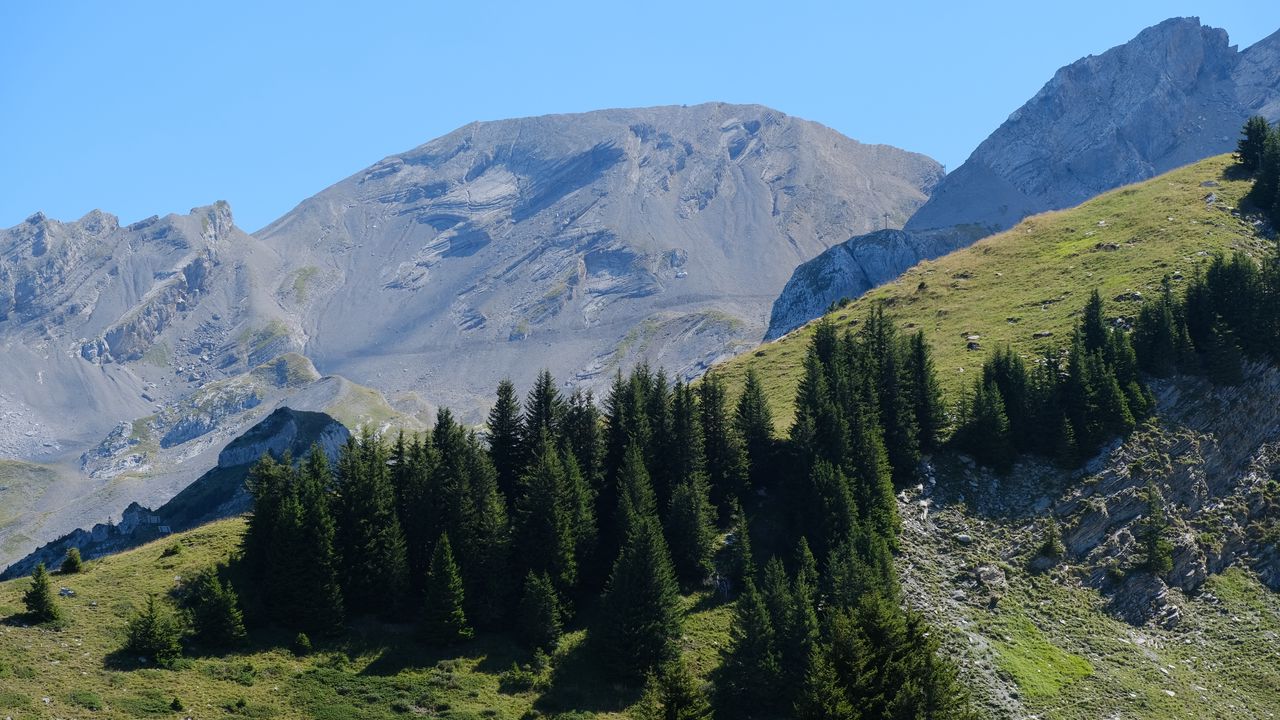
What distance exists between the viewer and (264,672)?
70562 millimetres

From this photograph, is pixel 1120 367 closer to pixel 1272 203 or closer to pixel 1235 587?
pixel 1235 587

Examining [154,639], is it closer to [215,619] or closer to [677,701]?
[215,619]

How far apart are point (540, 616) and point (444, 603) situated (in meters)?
6.72

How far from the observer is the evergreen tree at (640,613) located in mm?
75000

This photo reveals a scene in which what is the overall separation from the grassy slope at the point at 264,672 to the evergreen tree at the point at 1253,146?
327 feet

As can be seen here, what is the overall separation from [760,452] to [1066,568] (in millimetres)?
25842

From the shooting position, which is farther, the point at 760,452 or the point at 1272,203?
the point at 1272,203

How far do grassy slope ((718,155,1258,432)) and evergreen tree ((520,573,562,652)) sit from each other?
1222 inches

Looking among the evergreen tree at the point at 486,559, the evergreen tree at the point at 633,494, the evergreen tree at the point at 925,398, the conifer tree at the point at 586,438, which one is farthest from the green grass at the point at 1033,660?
the evergreen tree at the point at 486,559

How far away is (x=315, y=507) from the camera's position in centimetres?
8069

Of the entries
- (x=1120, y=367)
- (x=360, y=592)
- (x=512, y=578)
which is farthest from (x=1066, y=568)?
(x=360, y=592)

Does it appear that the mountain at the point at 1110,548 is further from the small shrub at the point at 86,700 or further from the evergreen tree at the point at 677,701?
the small shrub at the point at 86,700

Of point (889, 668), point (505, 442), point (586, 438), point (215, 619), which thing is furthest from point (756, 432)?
point (215, 619)

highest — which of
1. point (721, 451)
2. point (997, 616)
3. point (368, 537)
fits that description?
point (721, 451)
